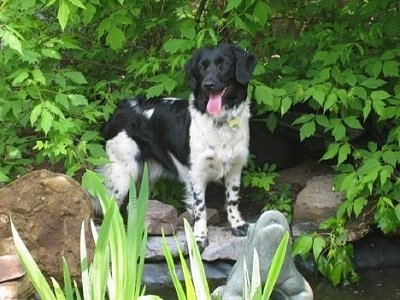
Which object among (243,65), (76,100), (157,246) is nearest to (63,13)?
(76,100)

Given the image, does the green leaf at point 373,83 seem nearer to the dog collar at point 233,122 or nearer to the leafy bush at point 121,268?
the dog collar at point 233,122

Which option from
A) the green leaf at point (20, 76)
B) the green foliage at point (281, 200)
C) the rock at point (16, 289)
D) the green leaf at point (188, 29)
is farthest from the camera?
the green foliage at point (281, 200)

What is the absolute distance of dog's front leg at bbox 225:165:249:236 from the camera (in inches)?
209

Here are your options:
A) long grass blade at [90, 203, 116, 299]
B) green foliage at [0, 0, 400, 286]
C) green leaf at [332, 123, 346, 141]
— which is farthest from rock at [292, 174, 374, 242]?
long grass blade at [90, 203, 116, 299]

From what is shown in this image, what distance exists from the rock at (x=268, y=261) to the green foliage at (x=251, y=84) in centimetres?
145

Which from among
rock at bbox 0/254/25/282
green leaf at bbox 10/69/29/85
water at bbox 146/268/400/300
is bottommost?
water at bbox 146/268/400/300

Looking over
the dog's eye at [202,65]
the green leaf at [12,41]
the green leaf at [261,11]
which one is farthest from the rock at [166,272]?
the green leaf at [12,41]

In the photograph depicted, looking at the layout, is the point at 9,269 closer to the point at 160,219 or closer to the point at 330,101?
the point at 160,219

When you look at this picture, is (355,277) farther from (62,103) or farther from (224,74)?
(62,103)

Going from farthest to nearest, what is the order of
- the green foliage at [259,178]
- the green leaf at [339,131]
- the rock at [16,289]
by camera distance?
the green foliage at [259,178] < the green leaf at [339,131] < the rock at [16,289]

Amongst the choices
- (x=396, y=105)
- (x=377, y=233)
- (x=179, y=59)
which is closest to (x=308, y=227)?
(x=377, y=233)

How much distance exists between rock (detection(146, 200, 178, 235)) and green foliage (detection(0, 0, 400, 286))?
54 cm

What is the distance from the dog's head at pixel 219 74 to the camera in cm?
493

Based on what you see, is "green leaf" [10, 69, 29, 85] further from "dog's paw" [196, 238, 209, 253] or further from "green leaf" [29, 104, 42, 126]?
"dog's paw" [196, 238, 209, 253]
